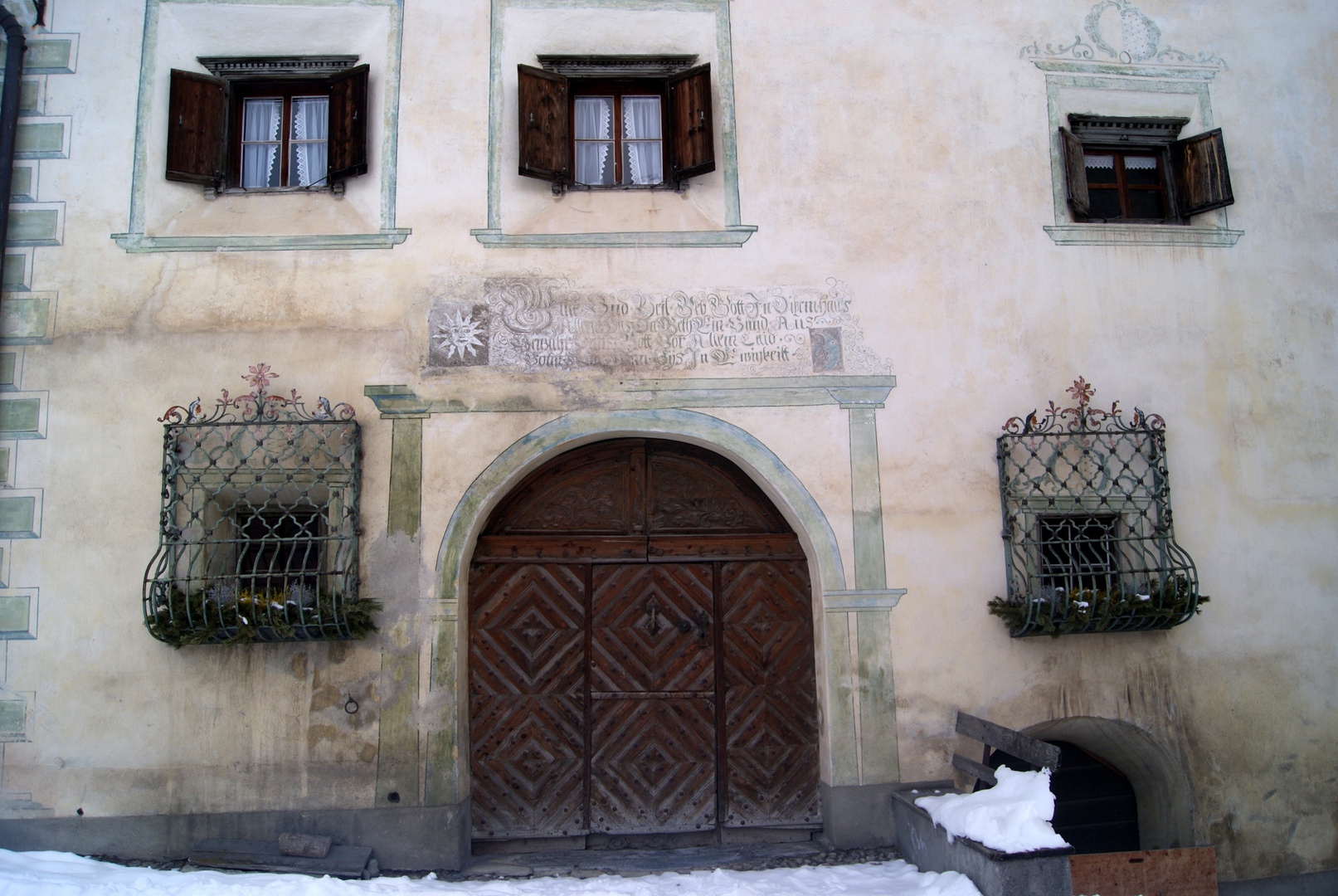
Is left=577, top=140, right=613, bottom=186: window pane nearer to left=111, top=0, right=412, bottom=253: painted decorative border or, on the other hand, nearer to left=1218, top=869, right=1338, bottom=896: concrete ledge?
left=111, top=0, right=412, bottom=253: painted decorative border

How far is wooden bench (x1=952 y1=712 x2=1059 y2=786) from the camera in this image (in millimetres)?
5133

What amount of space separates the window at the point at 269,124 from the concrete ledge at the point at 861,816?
5.18 meters

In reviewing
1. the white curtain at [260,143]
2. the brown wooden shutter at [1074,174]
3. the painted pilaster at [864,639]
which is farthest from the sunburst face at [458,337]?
the brown wooden shutter at [1074,174]

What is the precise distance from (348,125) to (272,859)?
466cm

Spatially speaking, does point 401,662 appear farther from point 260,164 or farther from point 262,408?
point 260,164

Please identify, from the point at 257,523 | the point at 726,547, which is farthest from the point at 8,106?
the point at 726,547

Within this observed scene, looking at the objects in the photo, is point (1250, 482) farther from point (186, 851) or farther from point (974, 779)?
point (186, 851)

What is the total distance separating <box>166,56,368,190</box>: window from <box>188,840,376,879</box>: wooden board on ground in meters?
4.23

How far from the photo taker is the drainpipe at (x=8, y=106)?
6.29 meters

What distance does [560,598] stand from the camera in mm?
6500

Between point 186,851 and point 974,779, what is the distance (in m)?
4.79

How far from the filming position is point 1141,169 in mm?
7148

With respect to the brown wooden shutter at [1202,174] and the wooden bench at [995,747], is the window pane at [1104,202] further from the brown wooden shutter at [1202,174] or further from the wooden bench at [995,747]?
the wooden bench at [995,747]

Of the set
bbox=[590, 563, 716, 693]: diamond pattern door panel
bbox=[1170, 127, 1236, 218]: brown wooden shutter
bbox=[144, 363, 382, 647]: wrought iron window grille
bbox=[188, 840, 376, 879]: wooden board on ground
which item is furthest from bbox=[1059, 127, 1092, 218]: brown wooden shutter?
bbox=[188, 840, 376, 879]: wooden board on ground
